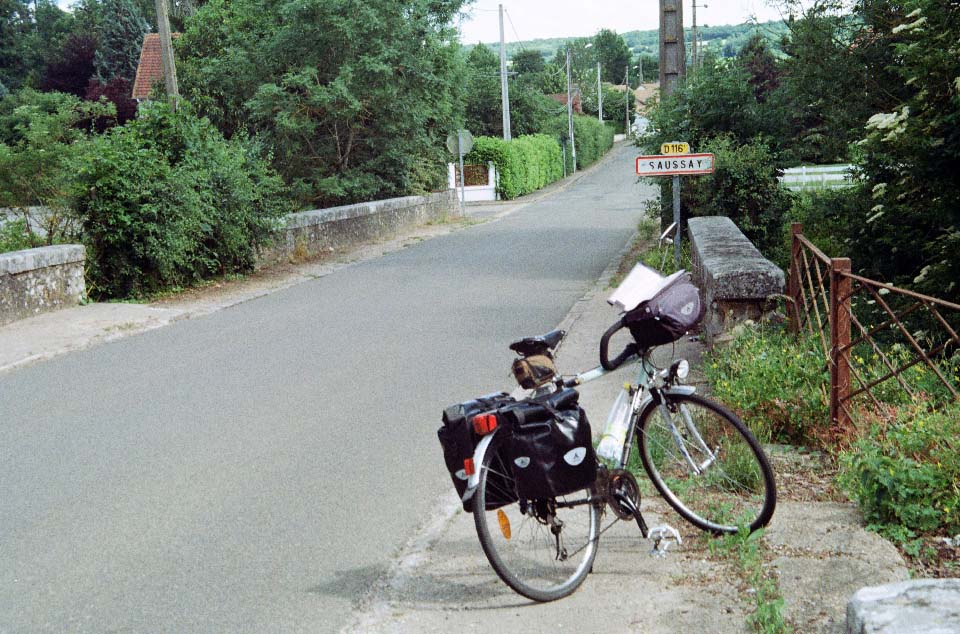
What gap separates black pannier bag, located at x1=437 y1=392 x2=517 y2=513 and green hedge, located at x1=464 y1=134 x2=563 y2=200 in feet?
123

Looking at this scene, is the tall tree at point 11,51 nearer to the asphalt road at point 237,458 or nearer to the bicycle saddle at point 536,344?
the asphalt road at point 237,458

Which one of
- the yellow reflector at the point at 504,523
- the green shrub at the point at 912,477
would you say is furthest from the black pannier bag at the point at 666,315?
the green shrub at the point at 912,477

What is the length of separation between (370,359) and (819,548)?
5886 mm

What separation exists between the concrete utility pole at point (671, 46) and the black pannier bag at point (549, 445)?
1329 cm

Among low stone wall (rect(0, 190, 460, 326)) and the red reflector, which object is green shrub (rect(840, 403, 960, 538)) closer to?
the red reflector

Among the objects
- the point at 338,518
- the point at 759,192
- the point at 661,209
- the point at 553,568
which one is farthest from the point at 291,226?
the point at 553,568

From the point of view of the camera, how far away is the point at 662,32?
1639cm

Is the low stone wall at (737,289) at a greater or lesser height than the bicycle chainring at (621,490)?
greater

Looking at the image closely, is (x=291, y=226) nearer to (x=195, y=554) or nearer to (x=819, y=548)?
(x=195, y=554)

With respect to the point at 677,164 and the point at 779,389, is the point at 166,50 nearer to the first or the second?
the point at 677,164

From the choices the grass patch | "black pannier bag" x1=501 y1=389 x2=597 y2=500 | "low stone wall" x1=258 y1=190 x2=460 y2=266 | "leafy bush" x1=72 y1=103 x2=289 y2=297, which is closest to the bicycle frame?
"black pannier bag" x1=501 y1=389 x2=597 y2=500

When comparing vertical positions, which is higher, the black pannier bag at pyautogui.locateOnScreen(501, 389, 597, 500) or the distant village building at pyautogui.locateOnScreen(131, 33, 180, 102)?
the distant village building at pyautogui.locateOnScreen(131, 33, 180, 102)

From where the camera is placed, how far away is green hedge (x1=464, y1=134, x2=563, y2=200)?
136ft

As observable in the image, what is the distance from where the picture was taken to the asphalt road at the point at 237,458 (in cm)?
454
